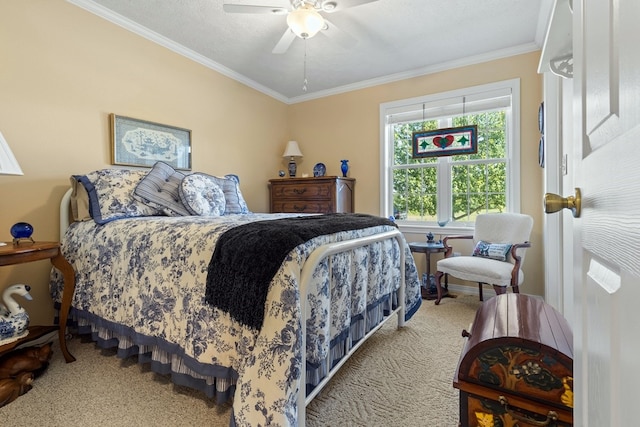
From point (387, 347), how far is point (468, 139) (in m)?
2.49

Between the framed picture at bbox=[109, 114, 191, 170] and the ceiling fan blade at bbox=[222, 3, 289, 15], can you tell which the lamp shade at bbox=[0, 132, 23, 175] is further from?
the ceiling fan blade at bbox=[222, 3, 289, 15]

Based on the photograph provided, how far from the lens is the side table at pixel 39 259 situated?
156 cm

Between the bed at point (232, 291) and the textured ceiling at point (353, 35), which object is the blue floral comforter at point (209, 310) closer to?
the bed at point (232, 291)

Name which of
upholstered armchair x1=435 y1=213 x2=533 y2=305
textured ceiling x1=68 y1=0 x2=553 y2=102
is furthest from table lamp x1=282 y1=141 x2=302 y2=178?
upholstered armchair x1=435 y1=213 x2=533 y2=305

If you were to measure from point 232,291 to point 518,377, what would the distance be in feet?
3.48

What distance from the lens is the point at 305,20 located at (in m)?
2.02

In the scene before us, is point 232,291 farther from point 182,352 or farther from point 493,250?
point 493,250

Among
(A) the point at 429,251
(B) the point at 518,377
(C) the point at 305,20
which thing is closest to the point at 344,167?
(A) the point at 429,251

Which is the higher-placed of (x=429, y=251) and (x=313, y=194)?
(x=313, y=194)

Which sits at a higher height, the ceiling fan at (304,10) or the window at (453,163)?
the ceiling fan at (304,10)

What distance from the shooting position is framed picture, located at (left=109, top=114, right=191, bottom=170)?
8.57 ft

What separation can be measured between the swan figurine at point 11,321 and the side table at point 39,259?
4 cm

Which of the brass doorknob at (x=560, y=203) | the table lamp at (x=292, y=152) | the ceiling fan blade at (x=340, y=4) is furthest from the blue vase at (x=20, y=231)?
the table lamp at (x=292, y=152)

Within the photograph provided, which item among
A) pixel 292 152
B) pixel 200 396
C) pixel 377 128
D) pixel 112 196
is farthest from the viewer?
pixel 292 152
